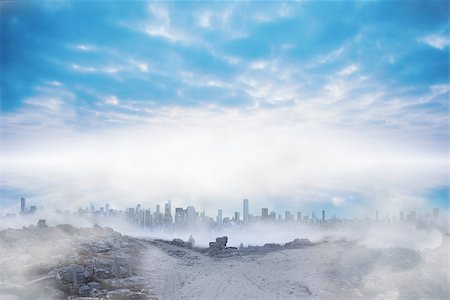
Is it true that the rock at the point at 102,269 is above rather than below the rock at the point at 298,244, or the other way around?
above

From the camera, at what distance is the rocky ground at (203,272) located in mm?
46184

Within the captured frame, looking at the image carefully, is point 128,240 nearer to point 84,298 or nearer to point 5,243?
point 5,243

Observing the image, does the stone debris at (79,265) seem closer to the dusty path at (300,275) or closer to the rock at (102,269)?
the rock at (102,269)

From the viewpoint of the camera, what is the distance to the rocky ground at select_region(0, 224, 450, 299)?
1818 inches

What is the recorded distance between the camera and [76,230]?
7794cm

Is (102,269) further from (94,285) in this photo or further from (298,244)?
(298,244)

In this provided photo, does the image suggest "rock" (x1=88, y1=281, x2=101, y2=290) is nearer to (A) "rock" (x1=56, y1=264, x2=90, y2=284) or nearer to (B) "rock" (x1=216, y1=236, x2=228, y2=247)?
(A) "rock" (x1=56, y1=264, x2=90, y2=284)

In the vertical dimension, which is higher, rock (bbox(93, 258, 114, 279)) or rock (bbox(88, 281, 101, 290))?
rock (bbox(93, 258, 114, 279))

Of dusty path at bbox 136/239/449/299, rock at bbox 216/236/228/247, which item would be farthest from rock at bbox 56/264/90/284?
rock at bbox 216/236/228/247

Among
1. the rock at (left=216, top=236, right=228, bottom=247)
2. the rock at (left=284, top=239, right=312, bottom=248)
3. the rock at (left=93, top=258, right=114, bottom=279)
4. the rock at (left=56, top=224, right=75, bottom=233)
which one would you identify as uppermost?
the rock at (left=56, top=224, right=75, bottom=233)

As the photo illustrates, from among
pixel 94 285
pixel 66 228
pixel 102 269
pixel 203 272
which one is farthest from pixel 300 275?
pixel 66 228

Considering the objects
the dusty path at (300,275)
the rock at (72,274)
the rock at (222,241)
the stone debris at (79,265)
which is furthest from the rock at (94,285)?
the rock at (222,241)

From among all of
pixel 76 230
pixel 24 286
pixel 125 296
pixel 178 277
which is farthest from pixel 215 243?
pixel 24 286

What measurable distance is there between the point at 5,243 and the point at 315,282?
50.0m
